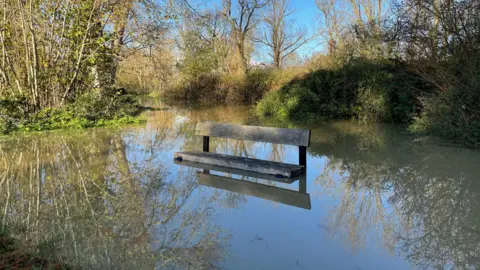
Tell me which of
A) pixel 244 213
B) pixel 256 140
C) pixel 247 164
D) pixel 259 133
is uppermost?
pixel 259 133

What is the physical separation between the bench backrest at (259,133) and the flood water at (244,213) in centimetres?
75

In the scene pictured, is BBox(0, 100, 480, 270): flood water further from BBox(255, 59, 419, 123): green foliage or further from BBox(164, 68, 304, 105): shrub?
BBox(164, 68, 304, 105): shrub

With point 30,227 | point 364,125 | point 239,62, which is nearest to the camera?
point 30,227

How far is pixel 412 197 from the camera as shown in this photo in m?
5.23

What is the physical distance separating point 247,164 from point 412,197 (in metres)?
2.69

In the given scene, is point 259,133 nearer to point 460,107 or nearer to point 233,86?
point 460,107

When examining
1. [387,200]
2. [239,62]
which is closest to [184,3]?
[387,200]

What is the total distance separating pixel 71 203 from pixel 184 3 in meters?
11.1

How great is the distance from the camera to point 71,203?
16.1 feet

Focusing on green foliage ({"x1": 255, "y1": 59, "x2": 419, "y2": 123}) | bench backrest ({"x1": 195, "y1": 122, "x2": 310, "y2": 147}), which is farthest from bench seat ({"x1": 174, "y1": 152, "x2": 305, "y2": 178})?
green foliage ({"x1": 255, "y1": 59, "x2": 419, "y2": 123})

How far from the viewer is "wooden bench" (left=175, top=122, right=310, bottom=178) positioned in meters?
6.17

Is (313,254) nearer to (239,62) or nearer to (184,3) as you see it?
(184,3)

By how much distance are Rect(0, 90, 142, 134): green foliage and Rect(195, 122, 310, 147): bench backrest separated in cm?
684

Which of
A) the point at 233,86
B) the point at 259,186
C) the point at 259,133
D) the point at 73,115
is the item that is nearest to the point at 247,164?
the point at 259,133
